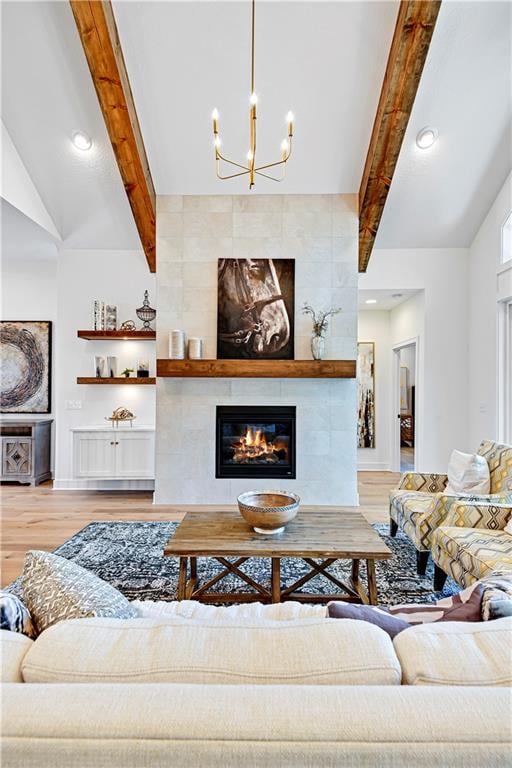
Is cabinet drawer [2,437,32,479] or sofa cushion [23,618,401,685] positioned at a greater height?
sofa cushion [23,618,401,685]

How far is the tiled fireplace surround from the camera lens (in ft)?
15.7

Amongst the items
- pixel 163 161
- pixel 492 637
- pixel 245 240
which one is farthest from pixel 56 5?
pixel 492 637

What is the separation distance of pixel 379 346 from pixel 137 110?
4.66 m

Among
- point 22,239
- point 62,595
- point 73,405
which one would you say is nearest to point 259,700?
point 62,595

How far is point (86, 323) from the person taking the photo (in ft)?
18.3

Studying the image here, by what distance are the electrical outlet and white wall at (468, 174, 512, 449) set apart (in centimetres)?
486

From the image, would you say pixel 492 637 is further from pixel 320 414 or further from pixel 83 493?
pixel 83 493

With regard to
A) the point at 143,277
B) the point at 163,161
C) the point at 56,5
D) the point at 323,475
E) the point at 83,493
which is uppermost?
the point at 56,5

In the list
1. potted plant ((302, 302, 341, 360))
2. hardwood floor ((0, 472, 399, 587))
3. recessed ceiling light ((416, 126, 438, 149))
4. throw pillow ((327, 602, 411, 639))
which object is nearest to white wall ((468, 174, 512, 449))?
recessed ceiling light ((416, 126, 438, 149))

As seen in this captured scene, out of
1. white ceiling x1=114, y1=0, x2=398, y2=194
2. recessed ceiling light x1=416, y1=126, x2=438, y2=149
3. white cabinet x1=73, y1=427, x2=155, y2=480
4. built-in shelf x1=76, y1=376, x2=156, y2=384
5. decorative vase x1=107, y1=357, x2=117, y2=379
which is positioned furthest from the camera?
decorative vase x1=107, y1=357, x2=117, y2=379

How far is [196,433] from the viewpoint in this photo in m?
4.82

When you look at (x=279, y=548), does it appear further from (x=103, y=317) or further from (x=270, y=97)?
(x=103, y=317)

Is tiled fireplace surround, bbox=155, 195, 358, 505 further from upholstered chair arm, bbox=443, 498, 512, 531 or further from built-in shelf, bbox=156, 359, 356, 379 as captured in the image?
upholstered chair arm, bbox=443, 498, 512, 531

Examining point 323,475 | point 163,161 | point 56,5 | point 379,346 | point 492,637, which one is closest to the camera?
point 492,637
